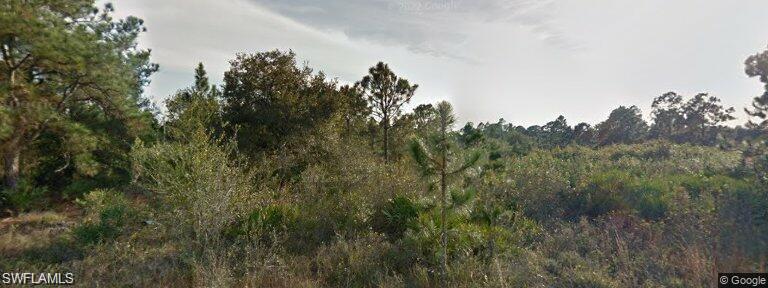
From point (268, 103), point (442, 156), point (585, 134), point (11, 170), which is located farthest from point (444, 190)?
point (585, 134)

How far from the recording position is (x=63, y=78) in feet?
36.2

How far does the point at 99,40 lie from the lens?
36.2 feet

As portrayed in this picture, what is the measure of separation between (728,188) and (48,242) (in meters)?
13.9

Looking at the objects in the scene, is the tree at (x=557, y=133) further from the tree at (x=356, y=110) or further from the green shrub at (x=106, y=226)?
the green shrub at (x=106, y=226)

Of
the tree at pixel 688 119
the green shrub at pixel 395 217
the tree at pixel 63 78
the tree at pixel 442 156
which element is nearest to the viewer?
the tree at pixel 442 156

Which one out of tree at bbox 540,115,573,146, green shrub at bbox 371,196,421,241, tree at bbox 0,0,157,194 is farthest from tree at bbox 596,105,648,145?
tree at bbox 0,0,157,194

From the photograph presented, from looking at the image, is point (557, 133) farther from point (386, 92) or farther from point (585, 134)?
point (386, 92)

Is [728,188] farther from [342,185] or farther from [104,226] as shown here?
[104,226]

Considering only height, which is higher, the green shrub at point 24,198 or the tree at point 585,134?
the tree at point 585,134

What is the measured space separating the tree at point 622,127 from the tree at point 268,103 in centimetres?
4102

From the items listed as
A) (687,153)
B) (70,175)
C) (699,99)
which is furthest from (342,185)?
(699,99)

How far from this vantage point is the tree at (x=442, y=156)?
4.62 metres

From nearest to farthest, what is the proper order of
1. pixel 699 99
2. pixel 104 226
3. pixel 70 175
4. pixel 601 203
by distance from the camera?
pixel 104 226
pixel 601 203
pixel 70 175
pixel 699 99

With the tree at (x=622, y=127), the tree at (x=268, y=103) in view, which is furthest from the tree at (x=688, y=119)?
the tree at (x=268, y=103)
